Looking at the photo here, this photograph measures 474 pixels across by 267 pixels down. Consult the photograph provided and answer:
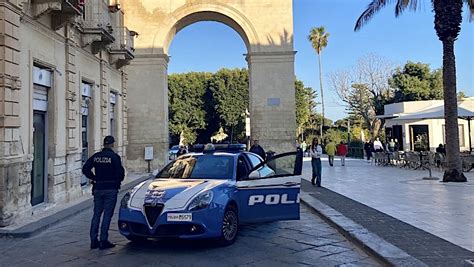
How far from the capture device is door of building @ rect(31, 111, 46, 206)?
32.5 feet

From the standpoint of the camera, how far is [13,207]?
8156mm

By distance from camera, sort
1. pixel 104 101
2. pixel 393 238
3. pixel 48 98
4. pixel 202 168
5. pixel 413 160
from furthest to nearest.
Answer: pixel 413 160
pixel 104 101
pixel 48 98
pixel 202 168
pixel 393 238

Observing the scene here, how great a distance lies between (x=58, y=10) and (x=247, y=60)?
14.7 m

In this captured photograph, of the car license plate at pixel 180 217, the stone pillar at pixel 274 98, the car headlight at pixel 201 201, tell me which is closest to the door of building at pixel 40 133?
the car license plate at pixel 180 217

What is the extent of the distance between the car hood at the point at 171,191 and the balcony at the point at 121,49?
11.4 metres

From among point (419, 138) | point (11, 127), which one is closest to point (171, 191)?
point (11, 127)

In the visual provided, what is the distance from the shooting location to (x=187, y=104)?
146 ft

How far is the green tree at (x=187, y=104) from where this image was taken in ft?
143

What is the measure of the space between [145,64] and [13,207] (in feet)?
52.6

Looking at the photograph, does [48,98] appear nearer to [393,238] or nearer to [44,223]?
[44,223]

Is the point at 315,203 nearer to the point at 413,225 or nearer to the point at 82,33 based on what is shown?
A: the point at 413,225

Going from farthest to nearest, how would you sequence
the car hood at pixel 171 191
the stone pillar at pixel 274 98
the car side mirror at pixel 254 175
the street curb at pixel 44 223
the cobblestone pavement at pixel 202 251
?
1. the stone pillar at pixel 274 98
2. the street curb at pixel 44 223
3. the car side mirror at pixel 254 175
4. the car hood at pixel 171 191
5. the cobblestone pavement at pixel 202 251

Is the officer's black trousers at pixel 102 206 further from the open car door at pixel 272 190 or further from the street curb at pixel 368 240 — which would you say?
the street curb at pixel 368 240

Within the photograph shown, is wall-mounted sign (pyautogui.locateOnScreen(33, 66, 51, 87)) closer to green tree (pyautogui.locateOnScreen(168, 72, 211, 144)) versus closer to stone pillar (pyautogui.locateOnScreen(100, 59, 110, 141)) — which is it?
stone pillar (pyautogui.locateOnScreen(100, 59, 110, 141))
